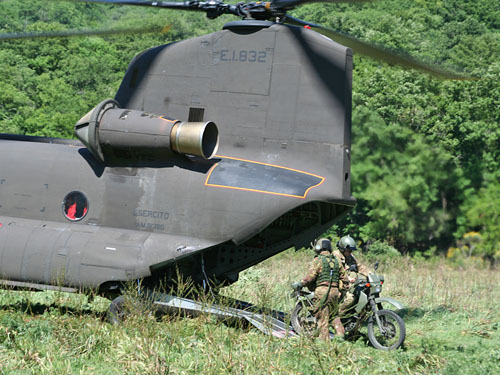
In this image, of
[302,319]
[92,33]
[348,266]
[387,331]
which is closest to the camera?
[387,331]

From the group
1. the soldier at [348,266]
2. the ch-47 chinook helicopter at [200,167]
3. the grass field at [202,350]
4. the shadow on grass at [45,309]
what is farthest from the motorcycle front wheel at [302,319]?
the shadow on grass at [45,309]

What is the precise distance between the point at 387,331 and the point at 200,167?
3572 millimetres

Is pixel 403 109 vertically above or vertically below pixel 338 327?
above

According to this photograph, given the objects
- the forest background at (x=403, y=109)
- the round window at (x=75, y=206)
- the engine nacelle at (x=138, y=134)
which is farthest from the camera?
the forest background at (x=403, y=109)

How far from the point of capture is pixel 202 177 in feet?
30.4

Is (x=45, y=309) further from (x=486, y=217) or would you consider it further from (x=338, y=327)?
(x=486, y=217)

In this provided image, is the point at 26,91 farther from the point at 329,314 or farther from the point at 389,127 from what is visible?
the point at 329,314

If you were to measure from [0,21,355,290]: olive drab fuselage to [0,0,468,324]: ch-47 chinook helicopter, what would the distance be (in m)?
0.02

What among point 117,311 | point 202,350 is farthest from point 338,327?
point 117,311

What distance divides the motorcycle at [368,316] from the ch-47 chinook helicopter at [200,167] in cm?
119

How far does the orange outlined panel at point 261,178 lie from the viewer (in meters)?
8.86

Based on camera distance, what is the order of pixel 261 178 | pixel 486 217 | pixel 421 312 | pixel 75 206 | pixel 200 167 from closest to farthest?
pixel 261 178 < pixel 200 167 < pixel 75 206 < pixel 421 312 < pixel 486 217

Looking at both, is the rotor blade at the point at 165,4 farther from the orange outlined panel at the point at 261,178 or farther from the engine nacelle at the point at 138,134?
the orange outlined panel at the point at 261,178

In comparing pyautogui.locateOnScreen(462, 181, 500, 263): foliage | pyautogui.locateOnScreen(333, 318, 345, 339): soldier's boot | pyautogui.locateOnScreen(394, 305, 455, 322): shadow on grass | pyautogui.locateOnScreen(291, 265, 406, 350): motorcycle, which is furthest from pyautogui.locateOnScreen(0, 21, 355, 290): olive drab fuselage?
pyautogui.locateOnScreen(462, 181, 500, 263): foliage
